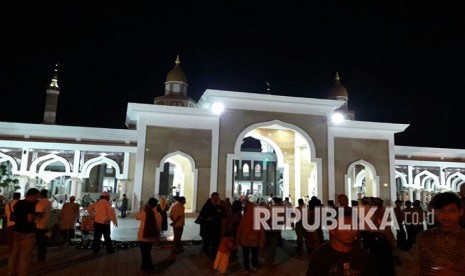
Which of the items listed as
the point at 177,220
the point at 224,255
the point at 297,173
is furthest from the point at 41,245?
the point at 297,173

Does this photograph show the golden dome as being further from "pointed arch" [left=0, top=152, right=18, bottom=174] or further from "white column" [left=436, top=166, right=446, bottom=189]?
"white column" [left=436, top=166, right=446, bottom=189]

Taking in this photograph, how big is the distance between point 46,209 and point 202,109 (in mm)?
10703

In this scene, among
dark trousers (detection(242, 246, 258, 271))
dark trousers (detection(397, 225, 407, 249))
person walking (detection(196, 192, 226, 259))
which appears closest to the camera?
dark trousers (detection(242, 246, 258, 271))

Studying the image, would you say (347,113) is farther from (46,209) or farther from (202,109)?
(46,209)

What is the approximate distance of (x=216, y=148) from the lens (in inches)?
719

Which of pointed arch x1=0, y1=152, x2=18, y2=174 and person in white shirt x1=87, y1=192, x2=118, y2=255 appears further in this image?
pointed arch x1=0, y1=152, x2=18, y2=174

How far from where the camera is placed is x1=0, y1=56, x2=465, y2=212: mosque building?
18.0 metres

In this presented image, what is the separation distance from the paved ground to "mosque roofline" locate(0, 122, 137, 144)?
441 inches

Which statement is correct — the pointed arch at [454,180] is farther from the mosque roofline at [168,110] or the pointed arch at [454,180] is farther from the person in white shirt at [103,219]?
the person in white shirt at [103,219]

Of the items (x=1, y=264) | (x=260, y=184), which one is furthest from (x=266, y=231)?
(x=260, y=184)

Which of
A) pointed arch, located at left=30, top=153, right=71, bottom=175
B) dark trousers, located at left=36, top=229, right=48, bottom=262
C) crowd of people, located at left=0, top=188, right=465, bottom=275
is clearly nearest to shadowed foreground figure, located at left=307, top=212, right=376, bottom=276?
crowd of people, located at left=0, top=188, right=465, bottom=275

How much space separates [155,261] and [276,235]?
2.53 metres

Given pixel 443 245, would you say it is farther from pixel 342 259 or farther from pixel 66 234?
pixel 66 234

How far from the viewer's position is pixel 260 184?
40906 millimetres
